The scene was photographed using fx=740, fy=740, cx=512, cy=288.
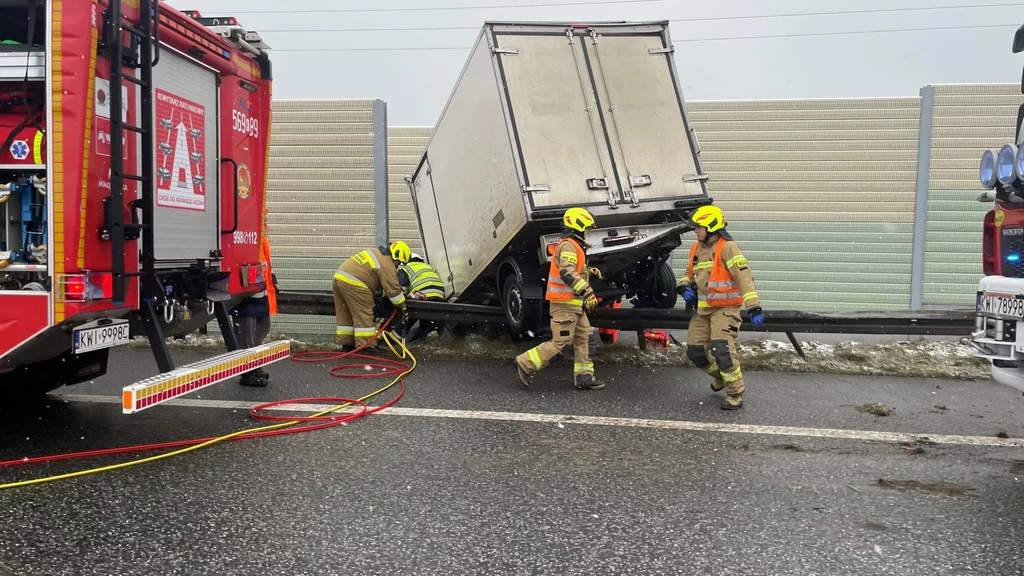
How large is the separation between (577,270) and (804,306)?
4843 mm

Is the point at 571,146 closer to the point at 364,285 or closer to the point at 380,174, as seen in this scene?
the point at 364,285

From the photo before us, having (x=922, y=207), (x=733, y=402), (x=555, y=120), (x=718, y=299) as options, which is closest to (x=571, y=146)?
(x=555, y=120)

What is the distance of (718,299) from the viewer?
5.96 metres

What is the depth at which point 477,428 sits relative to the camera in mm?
4973

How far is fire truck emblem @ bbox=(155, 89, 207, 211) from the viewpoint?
4.70 metres

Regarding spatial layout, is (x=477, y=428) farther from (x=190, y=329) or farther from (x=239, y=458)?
(x=190, y=329)

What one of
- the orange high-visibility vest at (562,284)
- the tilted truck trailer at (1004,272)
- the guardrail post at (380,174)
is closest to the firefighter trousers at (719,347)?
the orange high-visibility vest at (562,284)

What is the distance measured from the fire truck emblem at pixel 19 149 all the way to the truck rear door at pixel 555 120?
3717 millimetres

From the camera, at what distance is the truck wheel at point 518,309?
7.21 m

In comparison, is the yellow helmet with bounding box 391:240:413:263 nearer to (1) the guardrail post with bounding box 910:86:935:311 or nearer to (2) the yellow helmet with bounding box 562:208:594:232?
(2) the yellow helmet with bounding box 562:208:594:232

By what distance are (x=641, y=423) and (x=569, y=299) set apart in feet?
5.07

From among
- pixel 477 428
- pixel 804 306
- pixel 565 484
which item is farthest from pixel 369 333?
pixel 804 306

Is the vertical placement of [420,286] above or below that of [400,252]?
below

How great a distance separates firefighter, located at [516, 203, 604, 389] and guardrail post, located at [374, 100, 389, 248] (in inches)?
166
